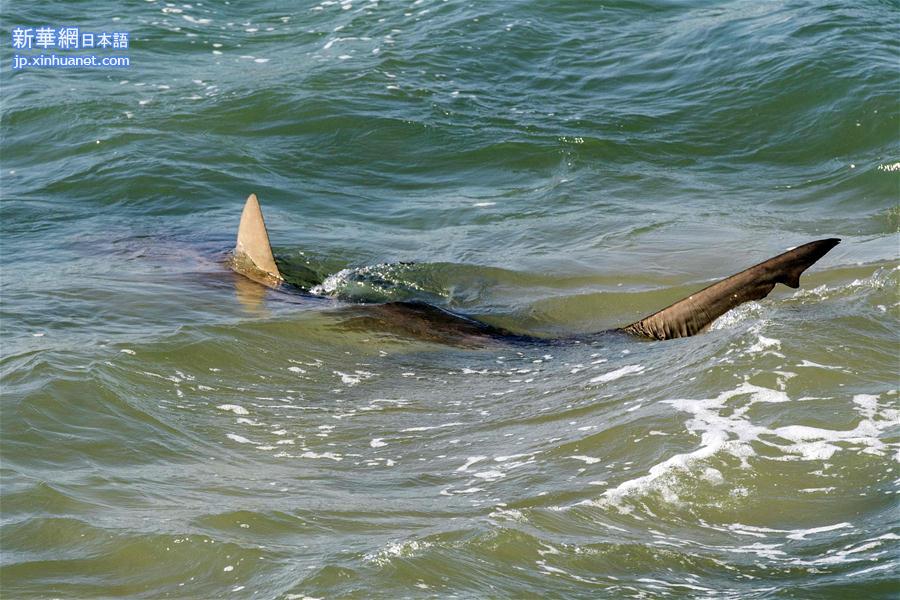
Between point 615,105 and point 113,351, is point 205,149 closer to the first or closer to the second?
point 615,105

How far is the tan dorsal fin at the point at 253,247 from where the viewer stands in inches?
265

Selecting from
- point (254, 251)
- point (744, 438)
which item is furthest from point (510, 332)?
point (744, 438)

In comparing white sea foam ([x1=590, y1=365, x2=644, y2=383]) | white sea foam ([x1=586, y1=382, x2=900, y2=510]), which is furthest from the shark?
white sea foam ([x1=586, y1=382, x2=900, y2=510])

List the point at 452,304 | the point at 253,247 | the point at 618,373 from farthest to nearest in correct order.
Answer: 1. the point at 253,247
2. the point at 452,304
3. the point at 618,373

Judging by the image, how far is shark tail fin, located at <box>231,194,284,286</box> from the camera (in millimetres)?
6746

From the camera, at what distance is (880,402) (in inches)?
179

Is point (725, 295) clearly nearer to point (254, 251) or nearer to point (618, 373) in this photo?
point (618, 373)

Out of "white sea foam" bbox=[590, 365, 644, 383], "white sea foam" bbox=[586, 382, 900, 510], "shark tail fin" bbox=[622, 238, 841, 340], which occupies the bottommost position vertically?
"white sea foam" bbox=[590, 365, 644, 383]

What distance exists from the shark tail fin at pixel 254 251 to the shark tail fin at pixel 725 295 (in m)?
2.31

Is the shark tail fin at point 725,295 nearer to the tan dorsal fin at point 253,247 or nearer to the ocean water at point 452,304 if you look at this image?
the ocean water at point 452,304

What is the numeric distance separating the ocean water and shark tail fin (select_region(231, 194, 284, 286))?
0.17 metres

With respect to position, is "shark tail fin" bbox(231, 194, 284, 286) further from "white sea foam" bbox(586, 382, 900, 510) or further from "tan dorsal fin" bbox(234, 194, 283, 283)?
"white sea foam" bbox(586, 382, 900, 510)

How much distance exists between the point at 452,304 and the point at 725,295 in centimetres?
178

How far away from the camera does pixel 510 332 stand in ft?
20.0
